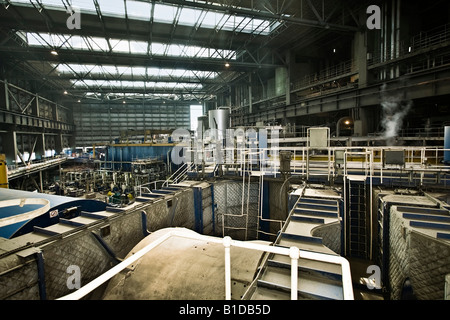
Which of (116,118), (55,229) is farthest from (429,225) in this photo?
(116,118)

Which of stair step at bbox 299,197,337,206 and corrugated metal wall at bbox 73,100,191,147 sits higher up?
corrugated metal wall at bbox 73,100,191,147

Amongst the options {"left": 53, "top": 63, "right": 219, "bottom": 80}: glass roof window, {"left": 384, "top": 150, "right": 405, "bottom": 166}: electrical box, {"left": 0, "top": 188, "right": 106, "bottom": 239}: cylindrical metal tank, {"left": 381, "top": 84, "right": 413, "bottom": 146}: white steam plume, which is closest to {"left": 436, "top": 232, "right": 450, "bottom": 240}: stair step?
{"left": 384, "top": 150, "right": 405, "bottom": 166}: electrical box

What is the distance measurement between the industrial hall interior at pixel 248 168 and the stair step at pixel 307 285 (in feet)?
0.06

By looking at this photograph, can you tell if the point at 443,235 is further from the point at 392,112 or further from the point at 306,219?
the point at 392,112

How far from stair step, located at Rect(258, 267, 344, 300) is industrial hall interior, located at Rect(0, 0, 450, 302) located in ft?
0.06

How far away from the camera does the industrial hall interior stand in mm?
3156

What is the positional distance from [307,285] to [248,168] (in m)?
6.24

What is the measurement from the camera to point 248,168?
854 cm

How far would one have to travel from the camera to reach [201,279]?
10.7ft

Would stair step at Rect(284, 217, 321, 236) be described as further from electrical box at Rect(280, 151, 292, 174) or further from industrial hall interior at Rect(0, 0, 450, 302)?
electrical box at Rect(280, 151, 292, 174)

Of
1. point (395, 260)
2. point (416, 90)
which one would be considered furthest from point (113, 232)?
point (416, 90)

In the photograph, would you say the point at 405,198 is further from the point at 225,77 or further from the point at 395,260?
the point at 225,77

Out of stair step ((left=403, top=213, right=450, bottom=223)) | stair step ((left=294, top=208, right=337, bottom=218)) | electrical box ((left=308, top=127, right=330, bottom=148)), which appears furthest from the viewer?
electrical box ((left=308, top=127, right=330, bottom=148))

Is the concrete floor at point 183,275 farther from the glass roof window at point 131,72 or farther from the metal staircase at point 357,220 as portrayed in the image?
the glass roof window at point 131,72
